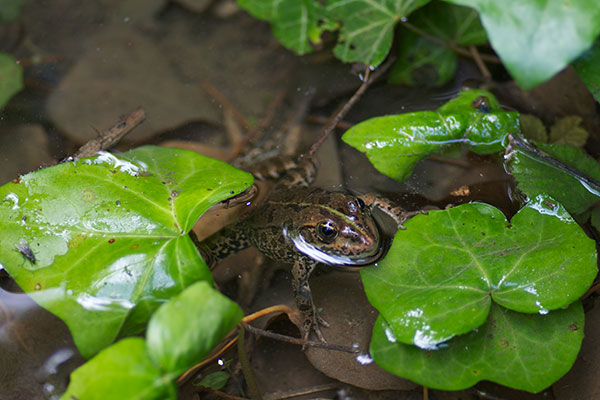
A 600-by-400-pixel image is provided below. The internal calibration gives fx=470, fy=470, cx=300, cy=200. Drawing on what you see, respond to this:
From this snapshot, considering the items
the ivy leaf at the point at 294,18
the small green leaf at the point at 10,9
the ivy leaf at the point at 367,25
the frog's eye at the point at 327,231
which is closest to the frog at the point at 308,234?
the frog's eye at the point at 327,231

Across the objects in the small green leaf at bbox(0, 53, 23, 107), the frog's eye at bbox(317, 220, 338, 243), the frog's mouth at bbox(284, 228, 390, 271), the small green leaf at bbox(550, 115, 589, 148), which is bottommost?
the frog's mouth at bbox(284, 228, 390, 271)

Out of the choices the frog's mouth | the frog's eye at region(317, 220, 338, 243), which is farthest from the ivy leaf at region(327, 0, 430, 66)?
the frog's mouth

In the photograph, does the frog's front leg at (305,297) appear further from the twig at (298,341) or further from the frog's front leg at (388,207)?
the frog's front leg at (388,207)

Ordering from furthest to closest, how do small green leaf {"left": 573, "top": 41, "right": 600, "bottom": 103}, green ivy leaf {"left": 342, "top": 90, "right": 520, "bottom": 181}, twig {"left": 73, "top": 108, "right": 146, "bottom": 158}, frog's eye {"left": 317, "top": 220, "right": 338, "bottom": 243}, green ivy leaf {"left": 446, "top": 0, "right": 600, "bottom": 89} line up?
1. twig {"left": 73, "top": 108, "right": 146, "bottom": 158}
2. frog's eye {"left": 317, "top": 220, "right": 338, "bottom": 243}
3. green ivy leaf {"left": 342, "top": 90, "right": 520, "bottom": 181}
4. small green leaf {"left": 573, "top": 41, "right": 600, "bottom": 103}
5. green ivy leaf {"left": 446, "top": 0, "right": 600, "bottom": 89}

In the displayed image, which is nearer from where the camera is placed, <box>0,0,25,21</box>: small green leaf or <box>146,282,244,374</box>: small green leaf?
<box>146,282,244,374</box>: small green leaf

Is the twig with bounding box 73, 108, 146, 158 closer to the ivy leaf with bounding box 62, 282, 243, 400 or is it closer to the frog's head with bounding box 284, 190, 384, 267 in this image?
the frog's head with bounding box 284, 190, 384, 267

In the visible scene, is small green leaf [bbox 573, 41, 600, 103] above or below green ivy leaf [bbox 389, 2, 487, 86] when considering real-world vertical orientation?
above
